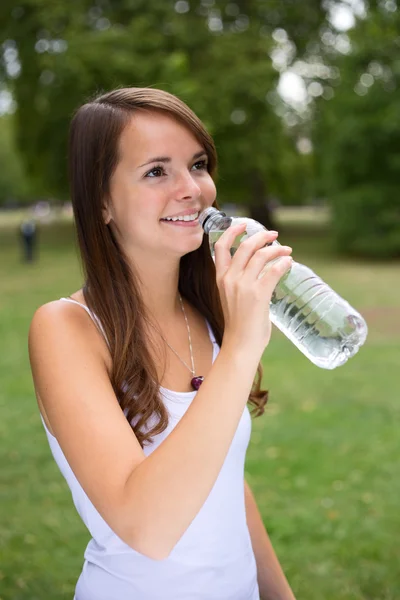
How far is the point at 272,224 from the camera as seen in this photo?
3516 cm

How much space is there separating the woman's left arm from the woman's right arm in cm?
85

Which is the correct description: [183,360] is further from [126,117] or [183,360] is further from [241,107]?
[241,107]

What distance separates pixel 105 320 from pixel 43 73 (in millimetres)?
28395

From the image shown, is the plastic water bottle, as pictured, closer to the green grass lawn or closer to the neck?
the neck

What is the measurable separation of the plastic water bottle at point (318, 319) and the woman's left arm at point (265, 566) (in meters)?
0.57

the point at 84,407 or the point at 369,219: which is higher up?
the point at 84,407

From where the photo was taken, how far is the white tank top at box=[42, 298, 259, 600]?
1.86 m

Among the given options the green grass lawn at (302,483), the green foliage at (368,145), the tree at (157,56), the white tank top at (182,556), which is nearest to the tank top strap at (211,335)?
the white tank top at (182,556)

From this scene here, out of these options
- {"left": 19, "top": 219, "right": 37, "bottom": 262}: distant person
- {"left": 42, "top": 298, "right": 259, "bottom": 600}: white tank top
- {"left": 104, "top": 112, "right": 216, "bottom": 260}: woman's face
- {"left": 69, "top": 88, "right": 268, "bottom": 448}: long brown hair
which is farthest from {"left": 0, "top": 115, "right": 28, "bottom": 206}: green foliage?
{"left": 42, "top": 298, "right": 259, "bottom": 600}: white tank top

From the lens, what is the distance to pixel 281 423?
26.3 feet

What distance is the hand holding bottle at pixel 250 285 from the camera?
5.15 feet

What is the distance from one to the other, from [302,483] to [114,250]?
484 centimetres

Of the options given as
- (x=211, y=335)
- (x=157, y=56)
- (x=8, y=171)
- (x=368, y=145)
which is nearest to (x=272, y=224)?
(x=368, y=145)

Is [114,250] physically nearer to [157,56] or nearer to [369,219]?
[157,56]
